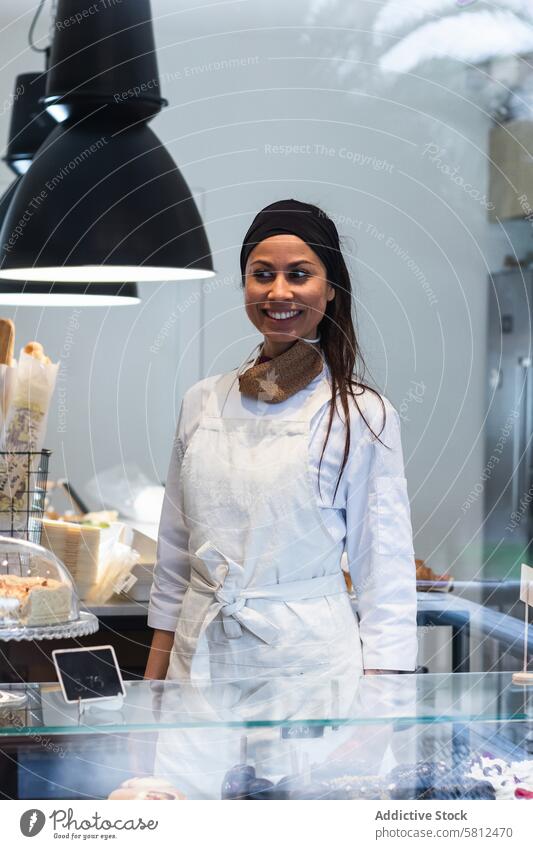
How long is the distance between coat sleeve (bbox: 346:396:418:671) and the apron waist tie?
0.22 ft

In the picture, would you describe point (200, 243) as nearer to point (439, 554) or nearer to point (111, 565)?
point (111, 565)

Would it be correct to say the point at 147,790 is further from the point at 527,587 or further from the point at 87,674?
the point at 527,587

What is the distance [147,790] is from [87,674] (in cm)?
14

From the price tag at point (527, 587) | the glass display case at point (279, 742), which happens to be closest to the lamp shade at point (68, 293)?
the price tag at point (527, 587)

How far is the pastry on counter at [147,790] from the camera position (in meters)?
1.16

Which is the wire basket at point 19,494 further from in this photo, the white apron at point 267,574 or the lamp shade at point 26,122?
the lamp shade at point 26,122

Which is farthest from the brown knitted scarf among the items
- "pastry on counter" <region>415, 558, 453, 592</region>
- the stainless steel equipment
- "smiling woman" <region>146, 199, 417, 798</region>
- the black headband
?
the stainless steel equipment

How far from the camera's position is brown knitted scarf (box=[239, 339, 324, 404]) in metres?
1.57

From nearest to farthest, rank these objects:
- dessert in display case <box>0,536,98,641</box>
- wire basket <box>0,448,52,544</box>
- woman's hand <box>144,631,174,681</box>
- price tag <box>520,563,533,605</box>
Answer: dessert in display case <box>0,536,98,641</box>, price tag <box>520,563,533,605</box>, woman's hand <box>144,631,174,681</box>, wire basket <box>0,448,52,544</box>

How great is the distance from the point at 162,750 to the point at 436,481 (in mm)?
3042

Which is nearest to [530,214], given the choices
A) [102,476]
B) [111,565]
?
[102,476]

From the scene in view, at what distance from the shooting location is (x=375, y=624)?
1518mm

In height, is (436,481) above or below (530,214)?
below

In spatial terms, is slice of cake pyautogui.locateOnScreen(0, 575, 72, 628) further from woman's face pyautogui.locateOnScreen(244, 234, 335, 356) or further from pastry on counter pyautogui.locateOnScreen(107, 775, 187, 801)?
woman's face pyautogui.locateOnScreen(244, 234, 335, 356)
